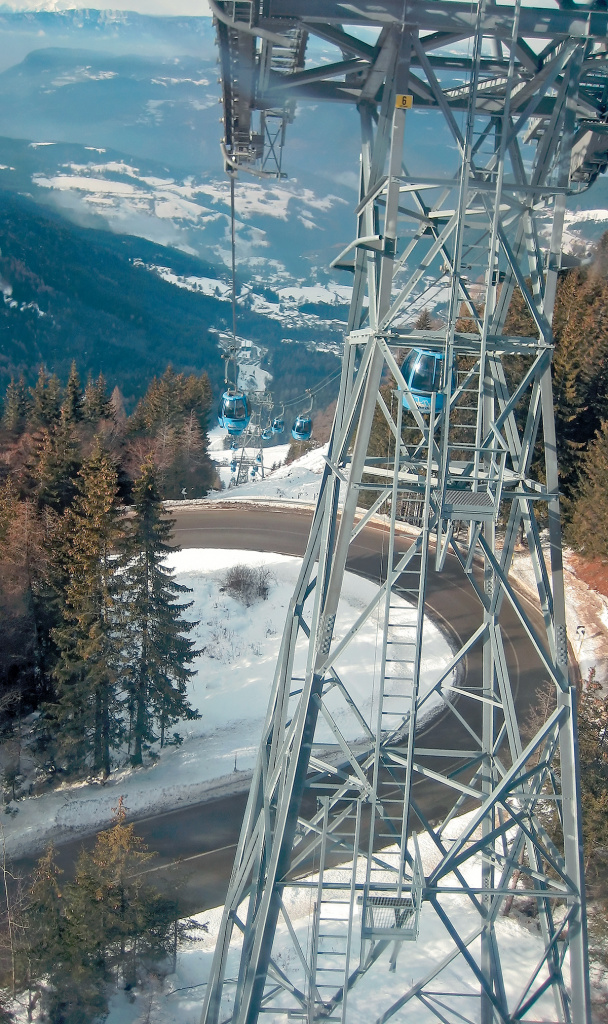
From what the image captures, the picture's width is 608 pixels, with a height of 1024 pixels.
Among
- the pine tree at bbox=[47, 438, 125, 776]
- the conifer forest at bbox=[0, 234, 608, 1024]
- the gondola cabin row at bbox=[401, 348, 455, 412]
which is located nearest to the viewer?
the gondola cabin row at bbox=[401, 348, 455, 412]

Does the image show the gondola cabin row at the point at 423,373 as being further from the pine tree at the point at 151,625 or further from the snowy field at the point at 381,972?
the pine tree at the point at 151,625

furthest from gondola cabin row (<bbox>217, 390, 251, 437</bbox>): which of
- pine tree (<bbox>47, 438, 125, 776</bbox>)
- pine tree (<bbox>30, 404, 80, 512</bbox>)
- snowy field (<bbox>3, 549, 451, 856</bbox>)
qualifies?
snowy field (<bbox>3, 549, 451, 856</bbox>)

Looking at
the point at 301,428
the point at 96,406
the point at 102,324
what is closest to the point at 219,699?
the point at 301,428

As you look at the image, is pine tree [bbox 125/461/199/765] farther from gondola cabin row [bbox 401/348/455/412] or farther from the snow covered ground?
gondola cabin row [bbox 401/348/455/412]

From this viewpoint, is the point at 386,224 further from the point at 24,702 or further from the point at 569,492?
the point at 569,492

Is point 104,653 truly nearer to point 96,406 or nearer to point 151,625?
point 151,625

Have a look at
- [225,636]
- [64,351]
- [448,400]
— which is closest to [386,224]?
[448,400]

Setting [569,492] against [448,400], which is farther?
[569,492]
